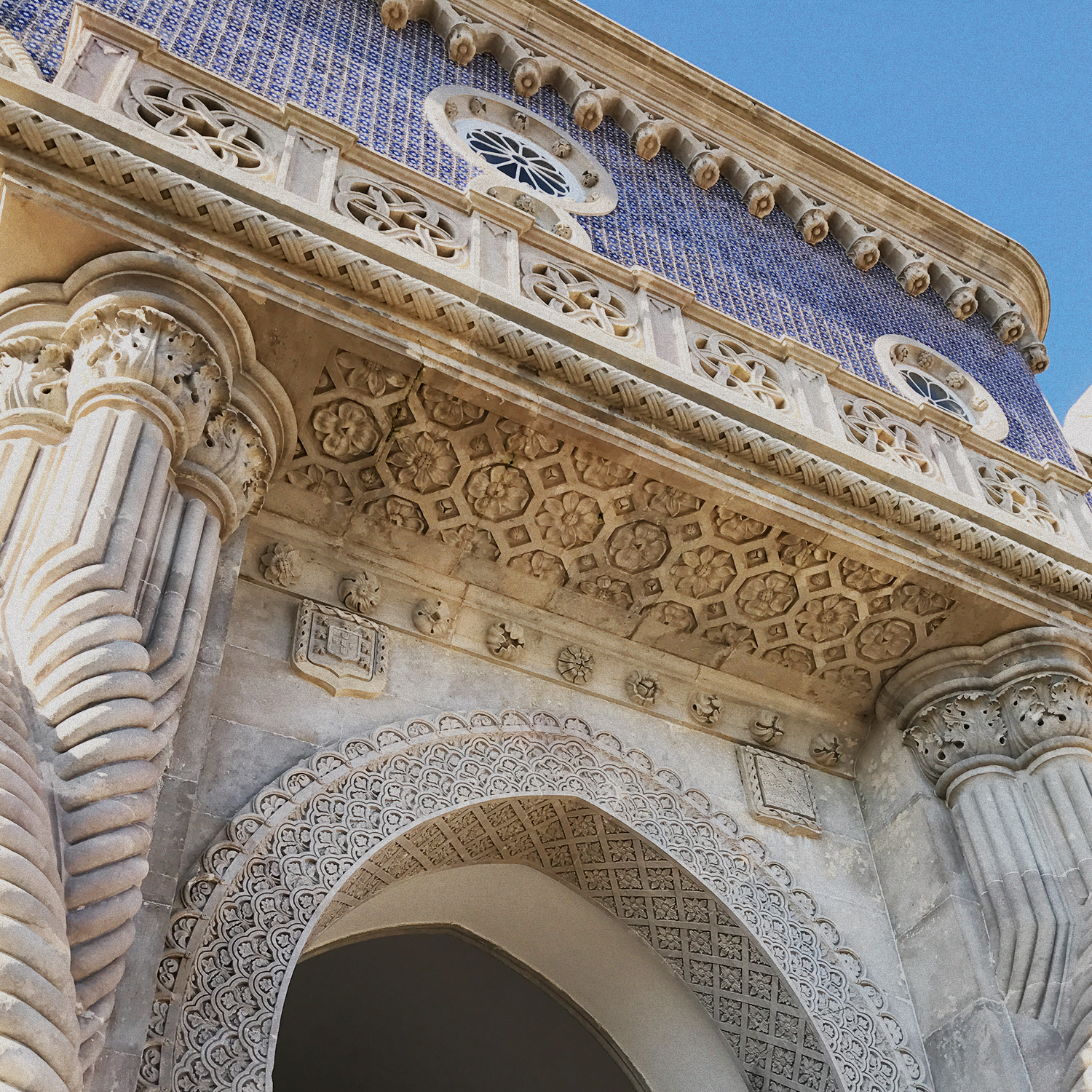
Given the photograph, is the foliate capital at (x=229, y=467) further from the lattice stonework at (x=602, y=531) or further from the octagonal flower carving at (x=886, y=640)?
the octagonal flower carving at (x=886, y=640)

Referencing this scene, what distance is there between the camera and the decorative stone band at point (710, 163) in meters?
7.71

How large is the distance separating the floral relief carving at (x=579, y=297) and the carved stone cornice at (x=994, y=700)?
6.68 feet

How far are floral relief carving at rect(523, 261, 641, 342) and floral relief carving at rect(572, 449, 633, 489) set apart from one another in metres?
0.69

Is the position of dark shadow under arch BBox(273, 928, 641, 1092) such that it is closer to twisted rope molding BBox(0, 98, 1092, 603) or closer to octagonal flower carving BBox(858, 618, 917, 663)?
octagonal flower carving BBox(858, 618, 917, 663)

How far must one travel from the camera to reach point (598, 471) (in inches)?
196

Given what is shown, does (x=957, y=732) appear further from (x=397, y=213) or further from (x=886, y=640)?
(x=397, y=213)

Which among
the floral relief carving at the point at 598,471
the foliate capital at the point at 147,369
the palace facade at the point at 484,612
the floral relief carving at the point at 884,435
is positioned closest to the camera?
the palace facade at the point at 484,612

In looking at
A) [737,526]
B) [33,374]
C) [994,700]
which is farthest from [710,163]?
[33,374]

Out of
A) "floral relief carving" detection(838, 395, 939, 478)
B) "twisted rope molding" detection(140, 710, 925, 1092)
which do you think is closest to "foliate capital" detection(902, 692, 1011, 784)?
"twisted rope molding" detection(140, 710, 925, 1092)

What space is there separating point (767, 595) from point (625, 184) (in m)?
3.13

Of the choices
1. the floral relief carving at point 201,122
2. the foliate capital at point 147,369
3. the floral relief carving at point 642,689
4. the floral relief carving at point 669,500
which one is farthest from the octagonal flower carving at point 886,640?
the floral relief carving at point 201,122

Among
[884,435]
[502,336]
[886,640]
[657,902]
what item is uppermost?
[884,435]

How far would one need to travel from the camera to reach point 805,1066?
4.65m

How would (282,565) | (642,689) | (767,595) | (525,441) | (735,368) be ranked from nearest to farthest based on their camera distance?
(282,565)
(525,441)
(642,689)
(767,595)
(735,368)
